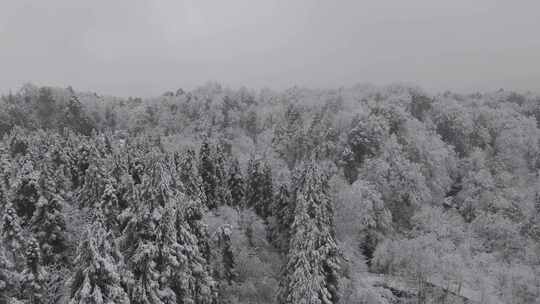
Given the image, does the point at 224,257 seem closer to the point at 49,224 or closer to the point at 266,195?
the point at 49,224

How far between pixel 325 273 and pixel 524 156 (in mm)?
80546

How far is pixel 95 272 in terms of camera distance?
642 inches

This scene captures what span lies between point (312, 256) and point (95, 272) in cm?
1543

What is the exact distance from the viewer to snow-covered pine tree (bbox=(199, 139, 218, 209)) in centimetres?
4422

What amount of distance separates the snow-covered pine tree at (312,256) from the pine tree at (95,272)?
13.7m

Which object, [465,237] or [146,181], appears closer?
[146,181]

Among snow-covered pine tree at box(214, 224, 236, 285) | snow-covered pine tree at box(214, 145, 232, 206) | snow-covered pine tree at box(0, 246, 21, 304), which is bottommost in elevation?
snow-covered pine tree at box(214, 224, 236, 285)

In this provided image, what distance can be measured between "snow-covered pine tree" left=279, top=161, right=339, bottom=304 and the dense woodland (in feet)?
0.38

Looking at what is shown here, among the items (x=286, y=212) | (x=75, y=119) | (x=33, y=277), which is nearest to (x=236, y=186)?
(x=286, y=212)

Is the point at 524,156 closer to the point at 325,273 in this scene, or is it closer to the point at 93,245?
the point at 325,273

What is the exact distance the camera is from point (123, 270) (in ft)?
60.4

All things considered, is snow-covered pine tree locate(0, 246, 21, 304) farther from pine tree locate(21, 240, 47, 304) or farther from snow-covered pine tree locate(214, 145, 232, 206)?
snow-covered pine tree locate(214, 145, 232, 206)

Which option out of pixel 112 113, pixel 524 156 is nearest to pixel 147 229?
pixel 524 156

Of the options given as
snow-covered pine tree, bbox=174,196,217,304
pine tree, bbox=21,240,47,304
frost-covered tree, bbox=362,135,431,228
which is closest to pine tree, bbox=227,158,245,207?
snow-covered pine tree, bbox=174,196,217,304
